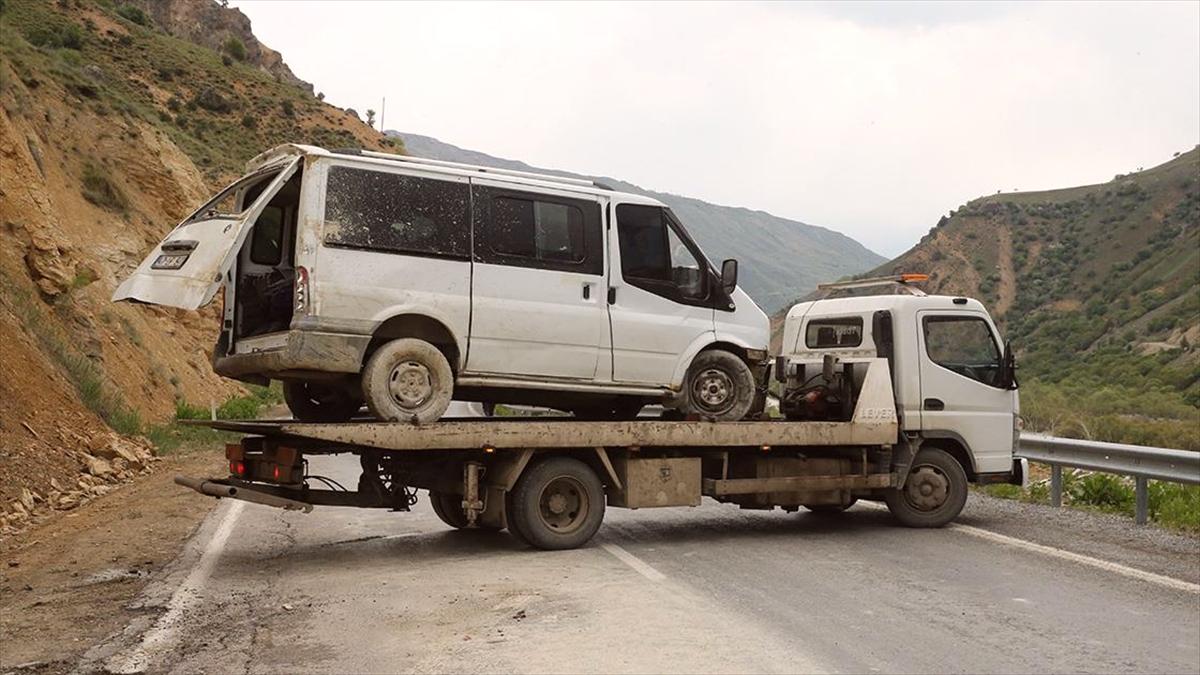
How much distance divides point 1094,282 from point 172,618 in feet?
249

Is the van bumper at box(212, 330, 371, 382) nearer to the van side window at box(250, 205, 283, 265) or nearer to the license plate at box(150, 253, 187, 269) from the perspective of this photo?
the license plate at box(150, 253, 187, 269)

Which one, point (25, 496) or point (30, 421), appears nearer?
point (25, 496)

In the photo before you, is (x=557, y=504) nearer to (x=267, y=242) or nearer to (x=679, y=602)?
(x=679, y=602)

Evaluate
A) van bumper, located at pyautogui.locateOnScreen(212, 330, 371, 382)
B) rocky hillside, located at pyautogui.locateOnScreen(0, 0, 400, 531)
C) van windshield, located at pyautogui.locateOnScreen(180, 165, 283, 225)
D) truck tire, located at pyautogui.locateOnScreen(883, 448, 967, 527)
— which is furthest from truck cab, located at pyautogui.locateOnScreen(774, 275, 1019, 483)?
rocky hillside, located at pyautogui.locateOnScreen(0, 0, 400, 531)

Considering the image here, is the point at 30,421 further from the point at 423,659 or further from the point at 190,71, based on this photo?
the point at 190,71

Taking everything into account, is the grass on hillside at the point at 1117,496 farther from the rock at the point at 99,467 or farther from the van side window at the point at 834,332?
the rock at the point at 99,467

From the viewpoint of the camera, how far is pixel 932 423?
10984mm

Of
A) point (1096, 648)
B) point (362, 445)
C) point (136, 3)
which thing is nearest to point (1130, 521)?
point (1096, 648)

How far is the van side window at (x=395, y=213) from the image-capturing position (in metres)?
8.52

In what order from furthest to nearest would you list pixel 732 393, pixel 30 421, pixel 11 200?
pixel 11 200 < pixel 30 421 < pixel 732 393

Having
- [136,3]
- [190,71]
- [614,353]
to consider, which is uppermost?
[136,3]

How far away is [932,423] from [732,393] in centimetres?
219

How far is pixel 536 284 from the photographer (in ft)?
30.1

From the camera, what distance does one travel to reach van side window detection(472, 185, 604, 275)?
29.7 ft
